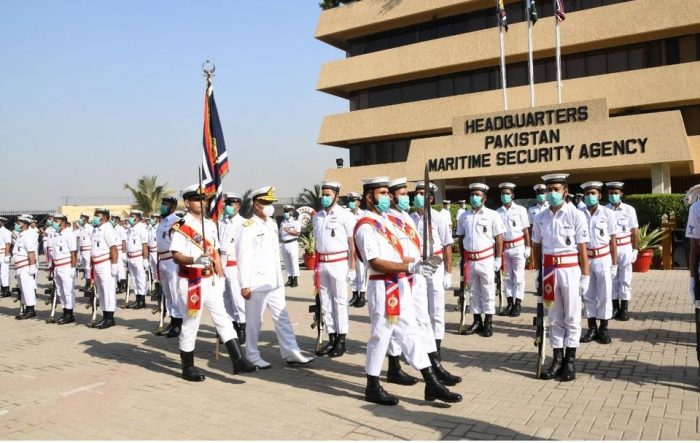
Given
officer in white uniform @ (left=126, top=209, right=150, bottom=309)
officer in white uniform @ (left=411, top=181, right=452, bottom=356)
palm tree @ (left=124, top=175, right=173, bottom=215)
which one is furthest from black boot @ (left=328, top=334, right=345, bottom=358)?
palm tree @ (left=124, top=175, right=173, bottom=215)

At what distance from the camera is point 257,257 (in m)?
7.29

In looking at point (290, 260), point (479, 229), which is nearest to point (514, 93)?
point (290, 260)

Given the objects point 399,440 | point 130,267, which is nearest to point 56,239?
point 130,267

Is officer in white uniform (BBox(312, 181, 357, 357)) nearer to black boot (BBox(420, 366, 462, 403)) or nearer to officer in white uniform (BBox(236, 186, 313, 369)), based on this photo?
officer in white uniform (BBox(236, 186, 313, 369))

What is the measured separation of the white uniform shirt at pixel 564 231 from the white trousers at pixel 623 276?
3.57 meters

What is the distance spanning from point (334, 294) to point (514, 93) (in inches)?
962

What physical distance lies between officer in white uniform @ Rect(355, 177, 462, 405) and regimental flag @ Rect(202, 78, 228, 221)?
2.88m

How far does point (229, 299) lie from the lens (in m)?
10.0

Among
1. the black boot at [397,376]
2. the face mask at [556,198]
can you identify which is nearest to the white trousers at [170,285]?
the black boot at [397,376]

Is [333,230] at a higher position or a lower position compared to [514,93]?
lower

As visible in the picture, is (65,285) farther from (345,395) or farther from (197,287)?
(345,395)

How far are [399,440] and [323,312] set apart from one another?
148 inches

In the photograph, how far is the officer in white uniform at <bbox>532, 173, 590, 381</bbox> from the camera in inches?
254

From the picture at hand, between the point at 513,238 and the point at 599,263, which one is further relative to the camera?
the point at 513,238
